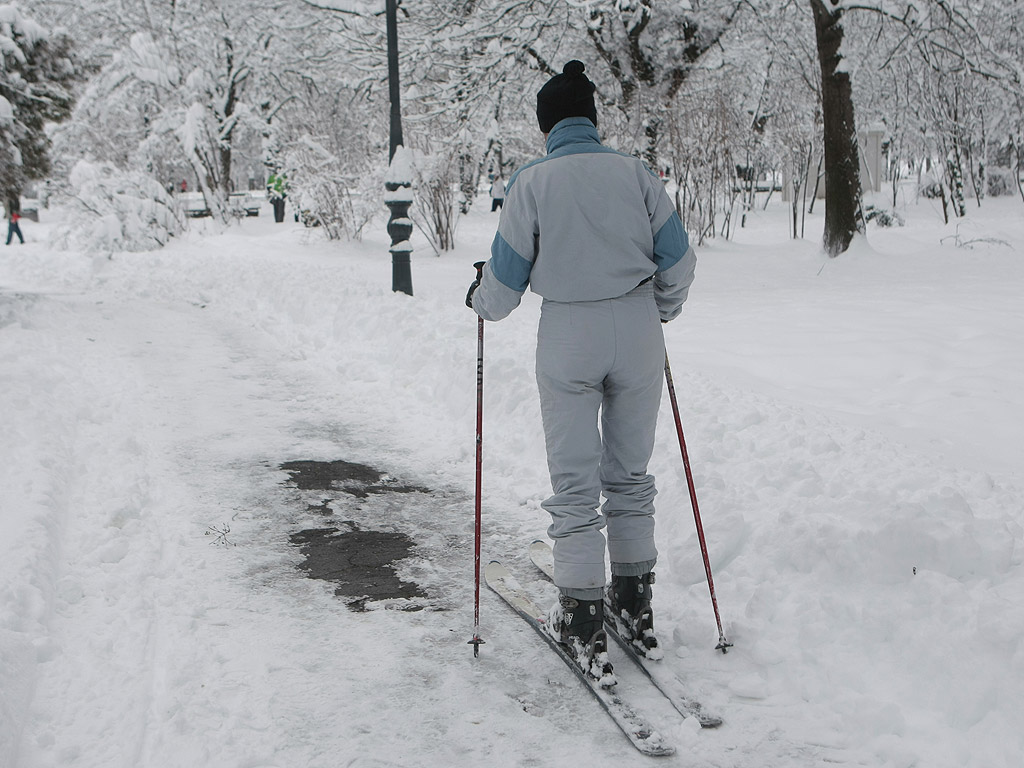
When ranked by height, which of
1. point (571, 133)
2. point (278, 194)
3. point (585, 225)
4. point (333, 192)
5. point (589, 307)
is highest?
point (278, 194)

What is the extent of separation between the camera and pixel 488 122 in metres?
17.9

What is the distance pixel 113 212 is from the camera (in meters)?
22.7

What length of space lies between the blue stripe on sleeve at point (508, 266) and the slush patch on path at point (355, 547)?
1.56 m

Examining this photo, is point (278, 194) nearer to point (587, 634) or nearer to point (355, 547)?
point (355, 547)

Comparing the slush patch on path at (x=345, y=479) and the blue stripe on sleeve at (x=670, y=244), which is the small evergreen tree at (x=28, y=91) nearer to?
the slush patch on path at (x=345, y=479)

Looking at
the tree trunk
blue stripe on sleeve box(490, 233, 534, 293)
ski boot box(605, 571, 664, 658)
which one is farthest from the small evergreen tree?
ski boot box(605, 571, 664, 658)

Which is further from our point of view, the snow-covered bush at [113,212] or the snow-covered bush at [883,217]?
the snow-covered bush at [883,217]

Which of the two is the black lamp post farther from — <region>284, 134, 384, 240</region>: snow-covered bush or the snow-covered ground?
<region>284, 134, 384, 240</region>: snow-covered bush

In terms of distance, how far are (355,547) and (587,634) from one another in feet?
5.61

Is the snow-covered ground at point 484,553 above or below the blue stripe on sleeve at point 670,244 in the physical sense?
below

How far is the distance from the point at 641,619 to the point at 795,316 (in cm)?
677

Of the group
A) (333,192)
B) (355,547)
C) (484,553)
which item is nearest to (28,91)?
(333,192)

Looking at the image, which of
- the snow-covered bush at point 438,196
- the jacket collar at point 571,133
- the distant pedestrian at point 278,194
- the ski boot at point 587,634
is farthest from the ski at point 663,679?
the distant pedestrian at point 278,194

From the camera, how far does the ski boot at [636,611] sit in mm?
3434
